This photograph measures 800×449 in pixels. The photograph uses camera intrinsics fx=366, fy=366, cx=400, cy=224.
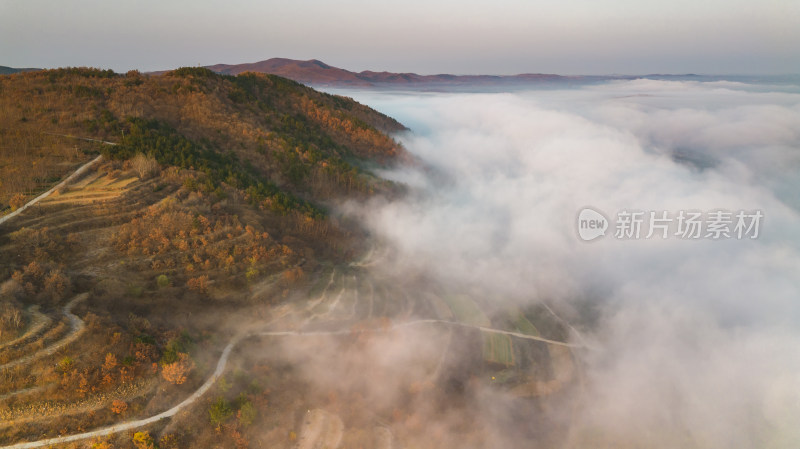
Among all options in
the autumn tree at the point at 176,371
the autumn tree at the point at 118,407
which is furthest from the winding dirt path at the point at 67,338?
the autumn tree at the point at 176,371

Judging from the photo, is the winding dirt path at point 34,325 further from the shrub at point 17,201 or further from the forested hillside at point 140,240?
the shrub at point 17,201

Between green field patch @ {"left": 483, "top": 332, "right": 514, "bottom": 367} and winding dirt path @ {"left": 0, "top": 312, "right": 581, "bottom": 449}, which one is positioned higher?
winding dirt path @ {"left": 0, "top": 312, "right": 581, "bottom": 449}

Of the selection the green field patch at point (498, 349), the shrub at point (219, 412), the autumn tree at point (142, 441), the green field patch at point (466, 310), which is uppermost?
the autumn tree at point (142, 441)

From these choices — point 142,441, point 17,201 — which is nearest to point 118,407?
point 142,441

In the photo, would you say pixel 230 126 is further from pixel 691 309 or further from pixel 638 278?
pixel 691 309

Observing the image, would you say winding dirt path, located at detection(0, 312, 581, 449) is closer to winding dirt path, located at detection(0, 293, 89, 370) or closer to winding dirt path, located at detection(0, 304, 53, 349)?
winding dirt path, located at detection(0, 293, 89, 370)

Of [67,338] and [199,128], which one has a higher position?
[199,128]

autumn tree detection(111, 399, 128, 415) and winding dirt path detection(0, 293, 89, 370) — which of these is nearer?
winding dirt path detection(0, 293, 89, 370)

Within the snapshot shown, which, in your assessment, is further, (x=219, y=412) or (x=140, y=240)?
(x=140, y=240)

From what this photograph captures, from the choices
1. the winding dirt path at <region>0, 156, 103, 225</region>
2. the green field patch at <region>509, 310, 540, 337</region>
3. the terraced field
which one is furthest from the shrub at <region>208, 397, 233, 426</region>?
the green field patch at <region>509, 310, 540, 337</region>

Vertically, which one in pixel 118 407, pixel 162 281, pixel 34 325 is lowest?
pixel 118 407

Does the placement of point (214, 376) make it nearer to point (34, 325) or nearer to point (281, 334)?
point (281, 334)

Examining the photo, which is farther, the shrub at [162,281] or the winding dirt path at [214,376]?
the shrub at [162,281]

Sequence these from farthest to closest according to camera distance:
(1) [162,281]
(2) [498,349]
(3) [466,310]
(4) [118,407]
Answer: (3) [466,310] → (2) [498,349] → (1) [162,281] → (4) [118,407]
